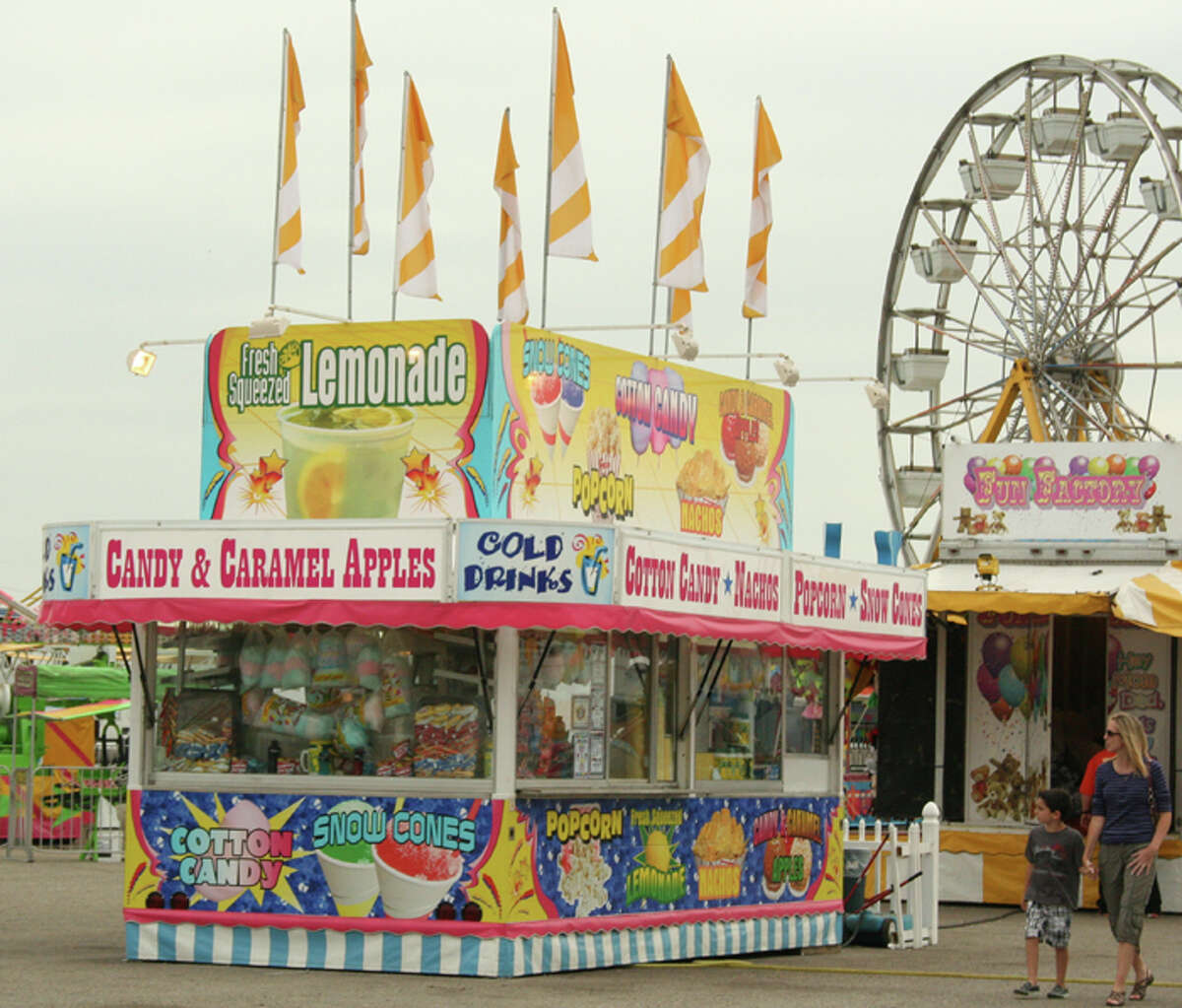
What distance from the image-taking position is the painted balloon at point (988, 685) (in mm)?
20156

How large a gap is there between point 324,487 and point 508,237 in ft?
8.76

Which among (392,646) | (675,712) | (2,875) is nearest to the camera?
(392,646)

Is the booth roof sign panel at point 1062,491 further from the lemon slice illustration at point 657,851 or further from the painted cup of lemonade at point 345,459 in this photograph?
the painted cup of lemonade at point 345,459

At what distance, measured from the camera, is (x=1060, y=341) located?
28188 mm

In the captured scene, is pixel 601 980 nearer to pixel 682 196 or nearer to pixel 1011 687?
pixel 682 196

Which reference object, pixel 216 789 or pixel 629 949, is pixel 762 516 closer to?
pixel 629 949

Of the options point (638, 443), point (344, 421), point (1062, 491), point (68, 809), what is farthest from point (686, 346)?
point (68, 809)

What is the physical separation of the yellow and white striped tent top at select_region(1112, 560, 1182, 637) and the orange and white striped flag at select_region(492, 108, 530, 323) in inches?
259

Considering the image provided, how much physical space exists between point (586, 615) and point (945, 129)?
1870 centimetres

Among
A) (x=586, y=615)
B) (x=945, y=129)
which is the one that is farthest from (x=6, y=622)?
(x=586, y=615)

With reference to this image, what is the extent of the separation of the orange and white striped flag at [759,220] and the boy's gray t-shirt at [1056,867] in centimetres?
605

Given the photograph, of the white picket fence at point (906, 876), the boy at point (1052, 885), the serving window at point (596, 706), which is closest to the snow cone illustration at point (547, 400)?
the serving window at point (596, 706)

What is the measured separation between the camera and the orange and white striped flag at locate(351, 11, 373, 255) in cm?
1512

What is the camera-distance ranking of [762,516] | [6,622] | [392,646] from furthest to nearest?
[6,622] < [762,516] < [392,646]
